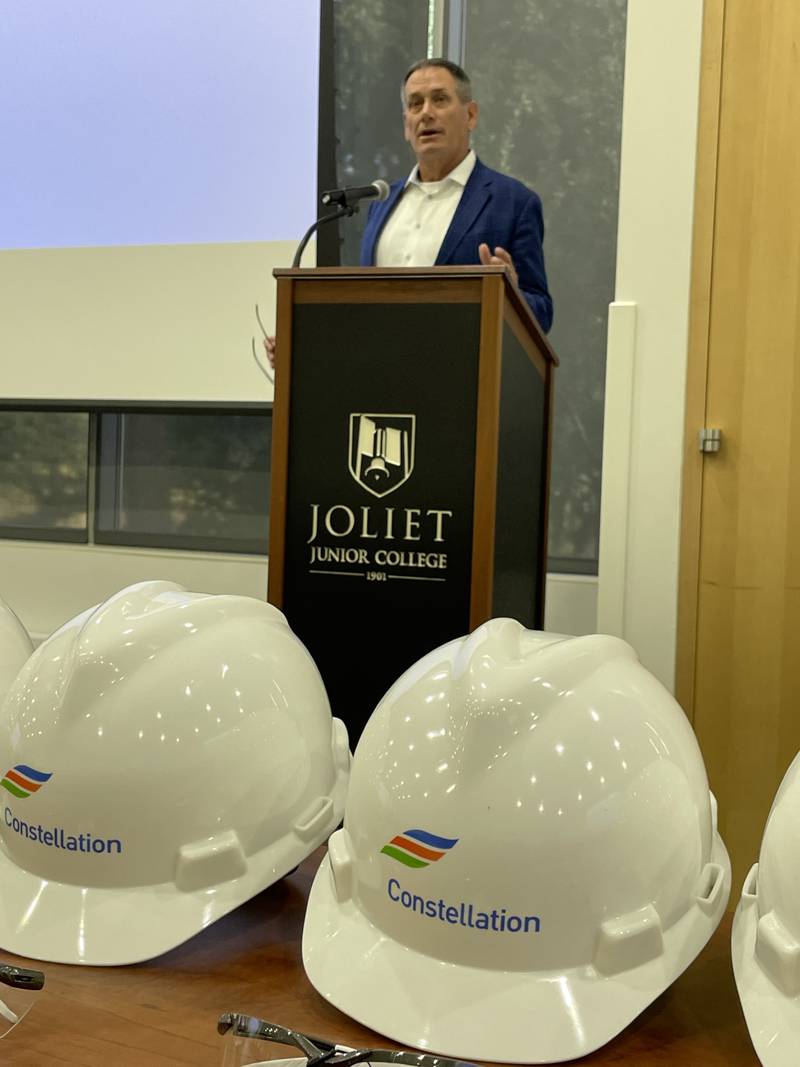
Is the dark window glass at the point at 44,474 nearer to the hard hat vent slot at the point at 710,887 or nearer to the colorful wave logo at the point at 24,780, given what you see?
the colorful wave logo at the point at 24,780

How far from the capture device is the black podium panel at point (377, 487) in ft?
5.69

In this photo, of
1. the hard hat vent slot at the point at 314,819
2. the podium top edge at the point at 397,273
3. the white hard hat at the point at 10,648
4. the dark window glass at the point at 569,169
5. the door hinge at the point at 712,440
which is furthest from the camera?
the dark window glass at the point at 569,169

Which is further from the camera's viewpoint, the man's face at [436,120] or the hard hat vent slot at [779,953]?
the man's face at [436,120]

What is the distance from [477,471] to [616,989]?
94cm

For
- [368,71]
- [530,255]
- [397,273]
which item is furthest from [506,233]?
[368,71]

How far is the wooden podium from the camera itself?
67.8 inches

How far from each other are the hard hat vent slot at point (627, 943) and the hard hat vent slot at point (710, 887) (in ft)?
0.24

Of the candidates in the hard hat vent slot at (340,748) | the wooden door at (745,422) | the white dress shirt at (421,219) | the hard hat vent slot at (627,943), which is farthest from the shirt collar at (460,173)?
the hard hat vent slot at (627,943)

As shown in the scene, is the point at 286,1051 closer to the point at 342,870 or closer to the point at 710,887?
the point at 342,870

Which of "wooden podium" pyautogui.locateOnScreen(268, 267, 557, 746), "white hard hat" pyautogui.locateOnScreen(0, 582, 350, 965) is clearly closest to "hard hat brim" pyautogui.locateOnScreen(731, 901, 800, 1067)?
"white hard hat" pyautogui.locateOnScreen(0, 582, 350, 965)

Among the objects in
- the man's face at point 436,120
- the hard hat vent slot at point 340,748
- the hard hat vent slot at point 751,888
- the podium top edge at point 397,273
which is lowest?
the hard hat vent slot at point 751,888

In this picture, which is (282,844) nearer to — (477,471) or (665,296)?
(477,471)

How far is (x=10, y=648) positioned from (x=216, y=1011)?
73 cm

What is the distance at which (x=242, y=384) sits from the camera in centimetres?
396
